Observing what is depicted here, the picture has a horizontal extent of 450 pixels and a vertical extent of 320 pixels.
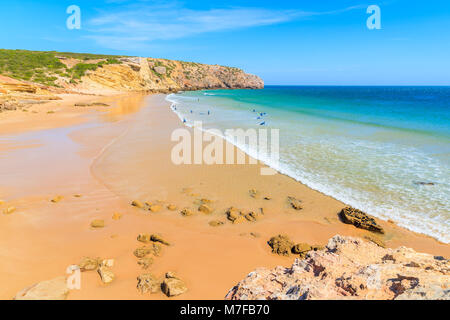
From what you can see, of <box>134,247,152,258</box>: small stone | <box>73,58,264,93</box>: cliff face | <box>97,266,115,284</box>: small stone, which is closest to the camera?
<box>97,266,115,284</box>: small stone

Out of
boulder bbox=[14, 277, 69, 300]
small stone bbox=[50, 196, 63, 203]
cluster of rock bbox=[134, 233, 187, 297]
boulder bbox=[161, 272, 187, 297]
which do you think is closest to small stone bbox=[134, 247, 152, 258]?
cluster of rock bbox=[134, 233, 187, 297]

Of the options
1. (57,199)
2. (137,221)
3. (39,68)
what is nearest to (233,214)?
(137,221)

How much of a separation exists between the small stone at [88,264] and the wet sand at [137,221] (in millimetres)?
110

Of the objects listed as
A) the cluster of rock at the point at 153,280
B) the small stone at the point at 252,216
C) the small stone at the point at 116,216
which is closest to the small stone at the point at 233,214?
the small stone at the point at 252,216

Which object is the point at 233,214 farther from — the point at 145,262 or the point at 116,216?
the point at 116,216

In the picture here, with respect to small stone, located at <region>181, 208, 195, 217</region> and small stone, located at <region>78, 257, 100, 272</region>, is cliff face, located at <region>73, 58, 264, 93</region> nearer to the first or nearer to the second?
small stone, located at <region>181, 208, 195, 217</region>

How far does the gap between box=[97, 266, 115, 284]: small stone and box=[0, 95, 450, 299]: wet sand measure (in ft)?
0.26

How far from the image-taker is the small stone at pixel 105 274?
382 centimetres

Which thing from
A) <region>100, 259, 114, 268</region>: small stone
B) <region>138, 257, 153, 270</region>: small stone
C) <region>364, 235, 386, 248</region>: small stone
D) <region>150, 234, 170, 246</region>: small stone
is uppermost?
<region>150, 234, 170, 246</region>: small stone

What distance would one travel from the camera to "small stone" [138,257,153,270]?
4.24m
